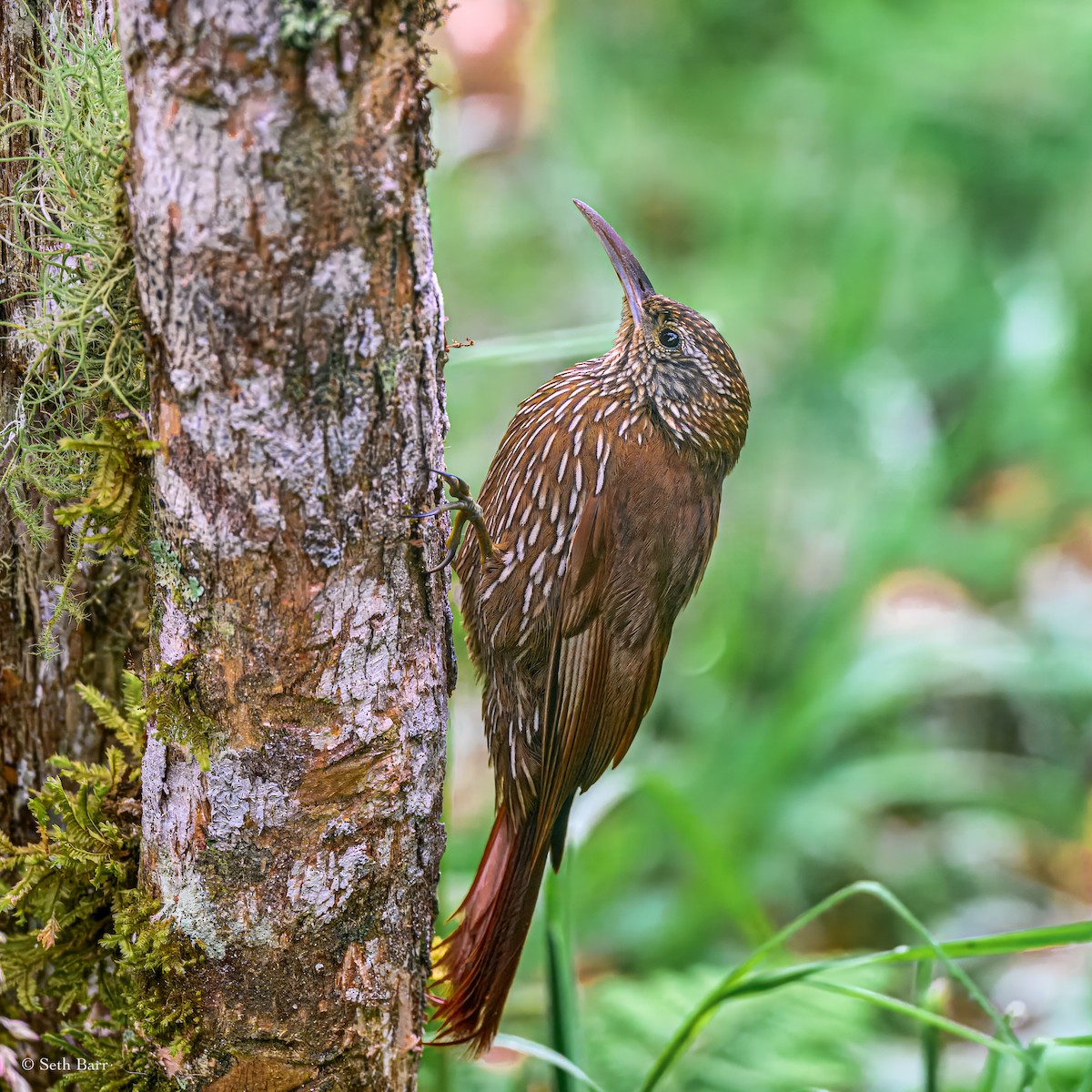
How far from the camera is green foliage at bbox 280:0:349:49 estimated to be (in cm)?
106

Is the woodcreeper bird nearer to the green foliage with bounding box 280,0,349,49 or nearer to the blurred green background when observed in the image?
the blurred green background

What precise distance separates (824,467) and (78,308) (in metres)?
3.24

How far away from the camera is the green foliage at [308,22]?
3.47 feet

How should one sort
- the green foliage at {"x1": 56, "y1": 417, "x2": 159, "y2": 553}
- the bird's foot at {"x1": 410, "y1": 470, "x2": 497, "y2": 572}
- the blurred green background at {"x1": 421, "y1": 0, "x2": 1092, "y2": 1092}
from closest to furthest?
the green foliage at {"x1": 56, "y1": 417, "x2": 159, "y2": 553}, the bird's foot at {"x1": 410, "y1": 470, "x2": 497, "y2": 572}, the blurred green background at {"x1": 421, "y1": 0, "x2": 1092, "y2": 1092}

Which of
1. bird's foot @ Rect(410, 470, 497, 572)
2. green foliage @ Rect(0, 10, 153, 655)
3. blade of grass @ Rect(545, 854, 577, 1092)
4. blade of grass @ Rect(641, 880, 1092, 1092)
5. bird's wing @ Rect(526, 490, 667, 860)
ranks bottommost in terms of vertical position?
blade of grass @ Rect(545, 854, 577, 1092)

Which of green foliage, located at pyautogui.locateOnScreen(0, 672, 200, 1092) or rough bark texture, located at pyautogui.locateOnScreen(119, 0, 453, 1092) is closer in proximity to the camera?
rough bark texture, located at pyautogui.locateOnScreen(119, 0, 453, 1092)

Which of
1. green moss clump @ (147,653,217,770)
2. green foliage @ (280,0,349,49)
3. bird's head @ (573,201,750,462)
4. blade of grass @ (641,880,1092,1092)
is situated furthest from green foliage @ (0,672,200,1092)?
bird's head @ (573,201,750,462)

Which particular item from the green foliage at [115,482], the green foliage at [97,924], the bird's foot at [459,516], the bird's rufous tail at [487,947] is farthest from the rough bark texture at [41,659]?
the bird's rufous tail at [487,947]

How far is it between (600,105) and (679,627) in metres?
2.92

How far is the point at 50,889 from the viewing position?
4.84ft

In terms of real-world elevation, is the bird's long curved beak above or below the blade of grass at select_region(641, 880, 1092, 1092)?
above

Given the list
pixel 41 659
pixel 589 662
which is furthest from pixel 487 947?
pixel 41 659

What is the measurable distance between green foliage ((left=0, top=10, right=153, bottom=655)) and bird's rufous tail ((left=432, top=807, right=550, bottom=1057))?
79cm

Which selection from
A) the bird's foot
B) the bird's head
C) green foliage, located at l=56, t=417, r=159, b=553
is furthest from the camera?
the bird's head
